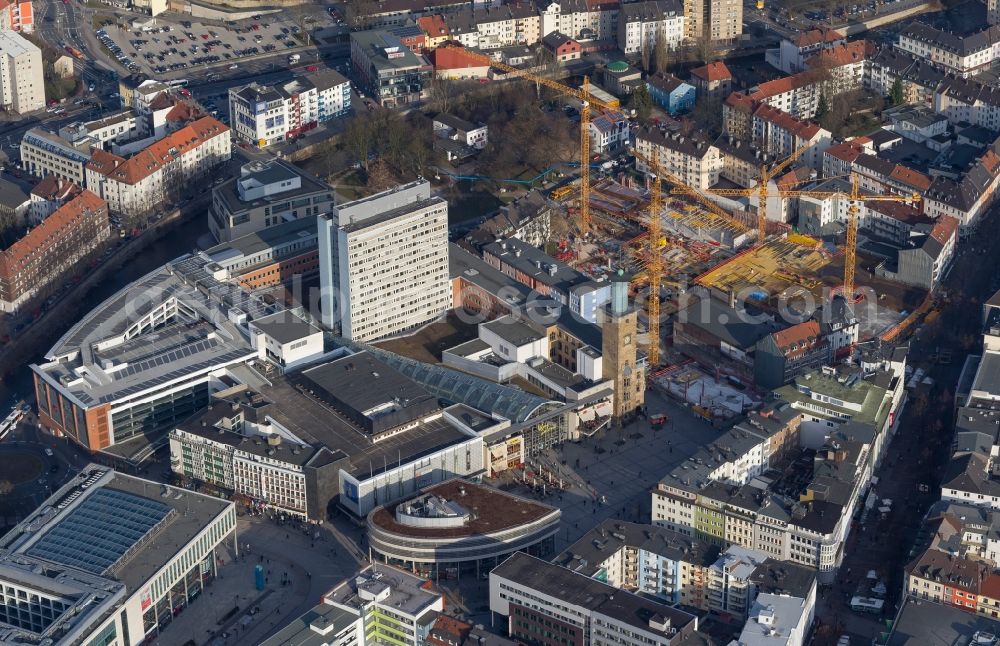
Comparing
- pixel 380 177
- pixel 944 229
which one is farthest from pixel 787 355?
pixel 380 177

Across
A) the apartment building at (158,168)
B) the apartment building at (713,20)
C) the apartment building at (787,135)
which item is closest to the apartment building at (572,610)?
the apartment building at (158,168)

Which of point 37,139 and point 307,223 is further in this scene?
point 37,139

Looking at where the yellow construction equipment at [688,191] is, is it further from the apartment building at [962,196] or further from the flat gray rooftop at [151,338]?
the flat gray rooftop at [151,338]

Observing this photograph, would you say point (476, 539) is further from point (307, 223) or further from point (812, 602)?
point (307, 223)

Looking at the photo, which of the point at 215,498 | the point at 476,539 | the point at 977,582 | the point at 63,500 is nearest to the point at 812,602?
the point at 977,582

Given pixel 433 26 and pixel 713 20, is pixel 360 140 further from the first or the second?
pixel 713 20

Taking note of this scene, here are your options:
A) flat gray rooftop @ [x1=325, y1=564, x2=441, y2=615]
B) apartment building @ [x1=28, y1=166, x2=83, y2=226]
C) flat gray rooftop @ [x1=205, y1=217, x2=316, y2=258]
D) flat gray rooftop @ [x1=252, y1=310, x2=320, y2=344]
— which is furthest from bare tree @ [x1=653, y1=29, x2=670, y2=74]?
flat gray rooftop @ [x1=325, y1=564, x2=441, y2=615]
